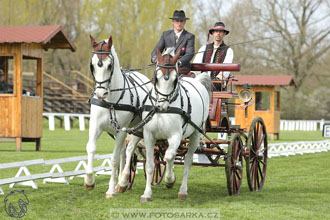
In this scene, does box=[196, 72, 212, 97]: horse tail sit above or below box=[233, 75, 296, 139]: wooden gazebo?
above

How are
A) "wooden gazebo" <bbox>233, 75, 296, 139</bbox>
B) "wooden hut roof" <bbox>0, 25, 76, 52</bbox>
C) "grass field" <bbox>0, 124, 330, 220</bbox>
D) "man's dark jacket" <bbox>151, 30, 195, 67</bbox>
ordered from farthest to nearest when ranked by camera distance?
"wooden gazebo" <bbox>233, 75, 296, 139</bbox>, "wooden hut roof" <bbox>0, 25, 76, 52</bbox>, "man's dark jacket" <bbox>151, 30, 195, 67</bbox>, "grass field" <bbox>0, 124, 330, 220</bbox>

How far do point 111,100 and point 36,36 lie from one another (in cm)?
1012

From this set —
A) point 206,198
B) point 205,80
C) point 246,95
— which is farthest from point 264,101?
point 206,198

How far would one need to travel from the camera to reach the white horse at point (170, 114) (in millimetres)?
8195

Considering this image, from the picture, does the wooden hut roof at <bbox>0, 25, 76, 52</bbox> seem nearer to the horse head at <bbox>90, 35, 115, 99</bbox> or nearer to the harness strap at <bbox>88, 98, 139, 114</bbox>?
the harness strap at <bbox>88, 98, 139, 114</bbox>

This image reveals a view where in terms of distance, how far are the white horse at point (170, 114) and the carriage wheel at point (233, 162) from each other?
0.56 meters

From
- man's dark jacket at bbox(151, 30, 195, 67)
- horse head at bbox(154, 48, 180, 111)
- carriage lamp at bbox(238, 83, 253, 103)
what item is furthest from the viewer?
carriage lamp at bbox(238, 83, 253, 103)

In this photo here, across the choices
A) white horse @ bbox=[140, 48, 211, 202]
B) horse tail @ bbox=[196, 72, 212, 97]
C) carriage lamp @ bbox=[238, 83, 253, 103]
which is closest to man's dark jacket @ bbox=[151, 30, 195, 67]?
white horse @ bbox=[140, 48, 211, 202]

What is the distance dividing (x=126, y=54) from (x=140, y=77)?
3347cm

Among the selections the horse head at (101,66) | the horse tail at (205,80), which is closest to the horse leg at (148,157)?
the horse head at (101,66)

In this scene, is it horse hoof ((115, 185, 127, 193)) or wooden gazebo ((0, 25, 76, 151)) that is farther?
wooden gazebo ((0, 25, 76, 151))

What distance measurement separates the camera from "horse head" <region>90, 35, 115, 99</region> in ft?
26.1
